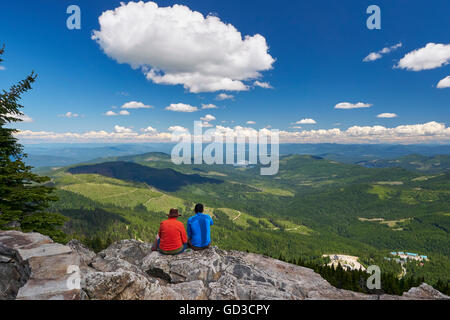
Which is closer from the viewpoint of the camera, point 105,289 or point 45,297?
point 45,297

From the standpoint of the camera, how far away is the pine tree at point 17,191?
19.9m

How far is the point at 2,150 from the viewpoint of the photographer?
2288 cm

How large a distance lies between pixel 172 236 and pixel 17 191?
1803 cm

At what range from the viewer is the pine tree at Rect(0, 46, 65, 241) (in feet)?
65.4

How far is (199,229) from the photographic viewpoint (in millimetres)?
15711

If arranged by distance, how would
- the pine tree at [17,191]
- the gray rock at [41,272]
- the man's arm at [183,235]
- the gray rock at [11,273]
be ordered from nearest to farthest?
1. the gray rock at [41,272]
2. the gray rock at [11,273]
3. the man's arm at [183,235]
4. the pine tree at [17,191]

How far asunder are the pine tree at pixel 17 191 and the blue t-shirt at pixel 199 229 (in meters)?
15.6

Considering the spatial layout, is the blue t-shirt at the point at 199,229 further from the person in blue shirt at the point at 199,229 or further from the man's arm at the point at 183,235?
the man's arm at the point at 183,235

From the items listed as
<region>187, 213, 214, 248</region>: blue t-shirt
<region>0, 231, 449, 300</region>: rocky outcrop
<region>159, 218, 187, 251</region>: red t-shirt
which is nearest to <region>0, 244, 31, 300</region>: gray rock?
<region>0, 231, 449, 300</region>: rocky outcrop

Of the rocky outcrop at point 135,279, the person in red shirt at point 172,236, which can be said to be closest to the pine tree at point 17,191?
the rocky outcrop at point 135,279

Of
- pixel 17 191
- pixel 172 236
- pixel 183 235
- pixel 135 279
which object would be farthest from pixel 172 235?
pixel 17 191
